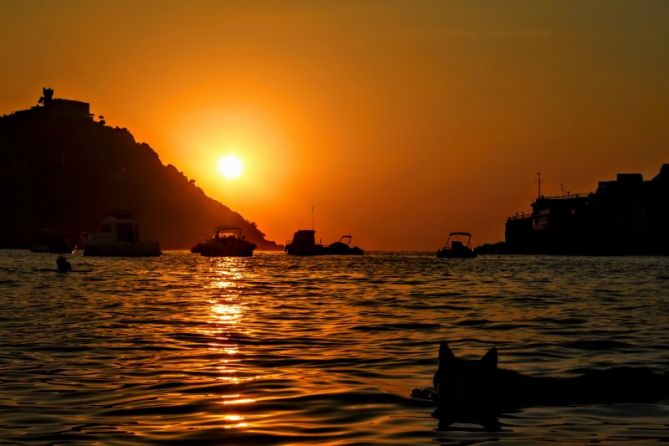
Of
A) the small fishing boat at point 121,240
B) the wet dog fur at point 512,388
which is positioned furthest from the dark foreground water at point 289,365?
the small fishing boat at point 121,240

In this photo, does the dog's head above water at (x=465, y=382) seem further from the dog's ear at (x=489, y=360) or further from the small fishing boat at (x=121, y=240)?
the small fishing boat at (x=121, y=240)

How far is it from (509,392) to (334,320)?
15.2m

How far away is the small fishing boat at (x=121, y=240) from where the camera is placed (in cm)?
13888

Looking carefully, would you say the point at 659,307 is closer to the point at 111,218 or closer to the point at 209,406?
the point at 209,406

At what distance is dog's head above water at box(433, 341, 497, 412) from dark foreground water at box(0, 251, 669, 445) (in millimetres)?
455

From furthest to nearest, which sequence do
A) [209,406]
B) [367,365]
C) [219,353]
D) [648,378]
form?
1. [219,353]
2. [367,365]
3. [648,378]
4. [209,406]

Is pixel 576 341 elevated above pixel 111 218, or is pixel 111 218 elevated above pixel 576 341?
pixel 111 218

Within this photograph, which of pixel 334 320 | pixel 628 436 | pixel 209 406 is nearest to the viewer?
pixel 628 436

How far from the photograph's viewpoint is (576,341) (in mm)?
21047

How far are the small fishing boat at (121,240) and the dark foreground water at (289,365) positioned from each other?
105 m

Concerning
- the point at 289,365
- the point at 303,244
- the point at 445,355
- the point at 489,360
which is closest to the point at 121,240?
the point at 303,244

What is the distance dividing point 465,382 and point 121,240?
439 feet

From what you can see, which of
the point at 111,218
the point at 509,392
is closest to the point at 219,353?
the point at 509,392

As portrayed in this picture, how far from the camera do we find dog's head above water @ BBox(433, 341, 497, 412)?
37.6ft
